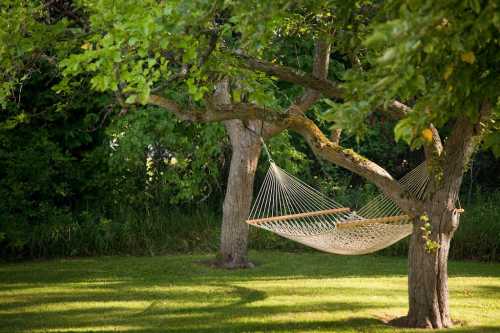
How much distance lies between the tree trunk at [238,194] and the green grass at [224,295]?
0.21 metres

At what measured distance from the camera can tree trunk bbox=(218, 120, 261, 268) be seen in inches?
273

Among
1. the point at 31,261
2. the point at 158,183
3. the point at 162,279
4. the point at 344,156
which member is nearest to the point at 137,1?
the point at 344,156

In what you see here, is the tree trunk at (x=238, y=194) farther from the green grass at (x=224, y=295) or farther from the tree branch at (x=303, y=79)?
the tree branch at (x=303, y=79)

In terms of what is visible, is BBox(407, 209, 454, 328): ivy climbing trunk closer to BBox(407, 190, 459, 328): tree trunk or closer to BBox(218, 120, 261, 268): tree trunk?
BBox(407, 190, 459, 328): tree trunk

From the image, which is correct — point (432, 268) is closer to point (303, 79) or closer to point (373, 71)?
point (303, 79)

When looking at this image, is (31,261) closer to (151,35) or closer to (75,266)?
(75,266)

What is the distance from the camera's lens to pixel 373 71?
9.37 feet

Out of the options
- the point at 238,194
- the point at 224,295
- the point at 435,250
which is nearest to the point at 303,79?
the point at 435,250

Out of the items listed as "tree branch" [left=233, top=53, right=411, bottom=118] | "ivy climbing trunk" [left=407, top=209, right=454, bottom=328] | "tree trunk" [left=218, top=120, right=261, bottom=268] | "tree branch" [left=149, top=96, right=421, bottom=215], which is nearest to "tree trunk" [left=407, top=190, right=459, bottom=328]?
"ivy climbing trunk" [left=407, top=209, right=454, bottom=328]

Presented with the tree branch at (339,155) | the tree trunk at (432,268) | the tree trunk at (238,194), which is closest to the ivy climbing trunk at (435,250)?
the tree trunk at (432,268)

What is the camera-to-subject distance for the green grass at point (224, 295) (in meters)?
5.01

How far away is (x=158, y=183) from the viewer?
8750 mm

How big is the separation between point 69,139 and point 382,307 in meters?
4.19

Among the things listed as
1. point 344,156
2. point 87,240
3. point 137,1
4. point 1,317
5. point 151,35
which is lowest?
point 1,317
